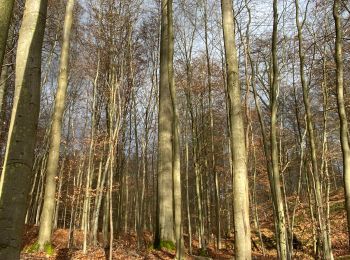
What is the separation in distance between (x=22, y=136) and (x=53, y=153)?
8.07 m

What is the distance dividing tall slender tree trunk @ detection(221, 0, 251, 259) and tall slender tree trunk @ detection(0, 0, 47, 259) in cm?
334

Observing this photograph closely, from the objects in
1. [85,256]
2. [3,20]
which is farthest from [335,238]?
[3,20]

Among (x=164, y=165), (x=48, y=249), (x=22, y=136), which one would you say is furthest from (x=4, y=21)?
(x=164, y=165)

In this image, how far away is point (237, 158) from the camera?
17.3 feet

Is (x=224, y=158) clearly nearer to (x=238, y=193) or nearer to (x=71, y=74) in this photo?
(x=71, y=74)

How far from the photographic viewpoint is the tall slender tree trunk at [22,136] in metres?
2.35

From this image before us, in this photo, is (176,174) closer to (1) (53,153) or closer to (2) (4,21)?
(1) (53,153)

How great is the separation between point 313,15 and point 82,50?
11.5 meters

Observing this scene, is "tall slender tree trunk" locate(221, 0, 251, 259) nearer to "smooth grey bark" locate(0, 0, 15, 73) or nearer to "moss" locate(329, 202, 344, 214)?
"smooth grey bark" locate(0, 0, 15, 73)

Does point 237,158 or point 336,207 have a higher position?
point 237,158

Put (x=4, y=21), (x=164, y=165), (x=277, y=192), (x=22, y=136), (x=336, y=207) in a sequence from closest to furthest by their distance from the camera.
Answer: (x=4, y=21) < (x=22, y=136) < (x=277, y=192) < (x=164, y=165) < (x=336, y=207)

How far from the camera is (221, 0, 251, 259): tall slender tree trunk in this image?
4.96 meters

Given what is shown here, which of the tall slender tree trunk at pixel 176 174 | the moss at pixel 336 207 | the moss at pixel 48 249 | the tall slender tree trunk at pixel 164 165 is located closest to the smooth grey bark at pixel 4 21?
the tall slender tree trunk at pixel 176 174

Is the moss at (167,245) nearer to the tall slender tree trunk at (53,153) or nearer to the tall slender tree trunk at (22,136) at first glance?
the tall slender tree trunk at (53,153)
